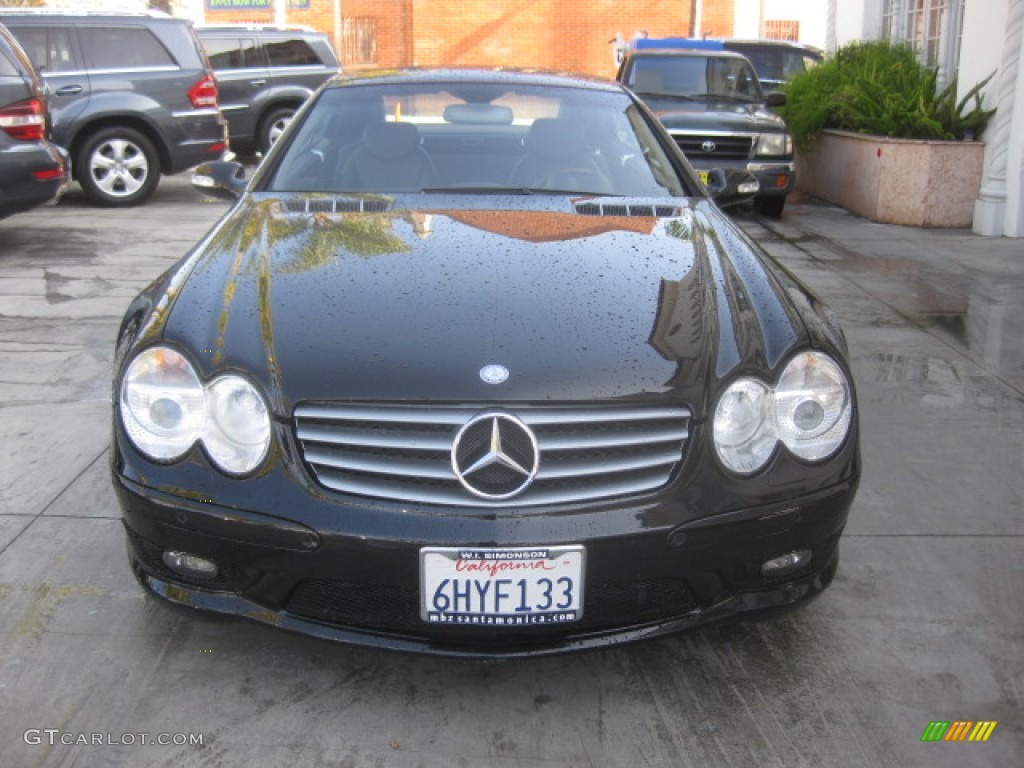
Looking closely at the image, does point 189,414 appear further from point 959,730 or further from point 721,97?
point 721,97

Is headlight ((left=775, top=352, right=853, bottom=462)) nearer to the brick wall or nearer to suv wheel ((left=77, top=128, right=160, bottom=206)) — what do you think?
suv wheel ((left=77, top=128, right=160, bottom=206))

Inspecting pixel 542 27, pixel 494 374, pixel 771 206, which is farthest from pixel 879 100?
pixel 542 27

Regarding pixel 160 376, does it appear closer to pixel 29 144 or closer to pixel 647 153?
pixel 647 153

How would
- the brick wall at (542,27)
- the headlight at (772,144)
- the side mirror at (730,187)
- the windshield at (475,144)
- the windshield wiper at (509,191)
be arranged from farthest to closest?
the brick wall at (542,27), the headlight at (772,144), the side mirror at (730,187), the windshield at (475,144), the windshield wiper at (509,191)

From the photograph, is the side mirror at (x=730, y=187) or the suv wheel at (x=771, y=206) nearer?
the side mirror at (x=730, y=187)

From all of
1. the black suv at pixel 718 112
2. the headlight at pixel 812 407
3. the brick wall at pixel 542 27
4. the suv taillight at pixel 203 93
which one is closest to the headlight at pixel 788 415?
the headlight at pixel 812 407

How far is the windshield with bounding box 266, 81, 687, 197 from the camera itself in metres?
4.05

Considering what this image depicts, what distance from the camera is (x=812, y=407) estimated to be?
8.97 feet

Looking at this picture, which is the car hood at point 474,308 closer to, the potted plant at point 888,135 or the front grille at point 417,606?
the front grille at point 417,606

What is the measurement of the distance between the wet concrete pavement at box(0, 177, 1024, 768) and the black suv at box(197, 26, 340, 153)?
36.4ft

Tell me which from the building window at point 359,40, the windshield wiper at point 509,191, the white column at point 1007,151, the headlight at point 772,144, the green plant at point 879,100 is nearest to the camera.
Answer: the windshield wiper at point 509,191

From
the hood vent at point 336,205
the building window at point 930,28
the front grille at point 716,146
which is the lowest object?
the front grille at point 716,146

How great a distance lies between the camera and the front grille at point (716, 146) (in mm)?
10242

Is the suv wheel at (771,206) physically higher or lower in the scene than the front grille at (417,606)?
lower
